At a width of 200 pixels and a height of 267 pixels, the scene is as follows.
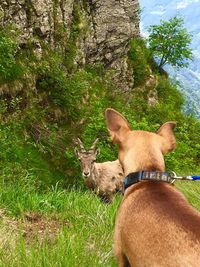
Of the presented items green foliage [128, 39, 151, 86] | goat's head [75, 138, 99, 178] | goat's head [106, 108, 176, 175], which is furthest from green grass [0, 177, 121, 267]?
green foliage [128, 39, 151, 86]

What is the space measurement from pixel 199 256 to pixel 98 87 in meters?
33.7

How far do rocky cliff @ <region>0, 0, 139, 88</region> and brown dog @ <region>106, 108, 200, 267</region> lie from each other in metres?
19.7

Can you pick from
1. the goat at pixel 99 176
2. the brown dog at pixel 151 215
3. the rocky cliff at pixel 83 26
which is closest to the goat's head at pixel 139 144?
the brown dog at pixel 151 215

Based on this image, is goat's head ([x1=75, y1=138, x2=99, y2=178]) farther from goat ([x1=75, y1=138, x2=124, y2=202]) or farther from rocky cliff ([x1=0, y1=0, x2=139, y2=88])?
rocky cliff ([x1=0, y1=0, x2=139, y2=88])

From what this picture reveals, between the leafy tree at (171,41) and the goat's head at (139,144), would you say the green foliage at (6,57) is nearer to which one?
the goat's head at (139,144)

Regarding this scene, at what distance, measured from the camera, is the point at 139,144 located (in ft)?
17.2

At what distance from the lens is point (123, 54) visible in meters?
43.3

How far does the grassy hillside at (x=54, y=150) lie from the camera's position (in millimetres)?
6609

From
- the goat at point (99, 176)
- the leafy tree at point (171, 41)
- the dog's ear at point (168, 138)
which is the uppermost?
the dog's ear at point (168, 138)

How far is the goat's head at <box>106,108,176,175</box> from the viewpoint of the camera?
5.08 meters

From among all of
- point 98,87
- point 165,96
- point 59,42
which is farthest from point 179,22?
point 59,42

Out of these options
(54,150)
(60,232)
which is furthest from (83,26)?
(60,232)

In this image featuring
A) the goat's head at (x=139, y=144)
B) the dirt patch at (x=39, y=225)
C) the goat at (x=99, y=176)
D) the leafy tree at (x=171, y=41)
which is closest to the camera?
the goat's head at (x=139, y=144)

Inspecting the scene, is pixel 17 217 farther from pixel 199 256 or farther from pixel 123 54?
pixel 123 54
